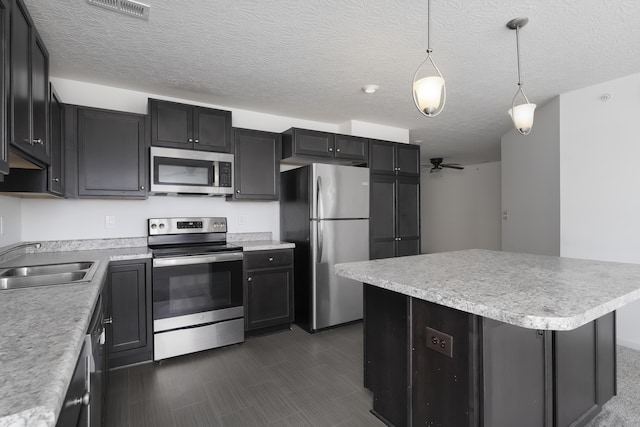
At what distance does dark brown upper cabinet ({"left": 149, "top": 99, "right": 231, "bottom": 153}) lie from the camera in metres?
2.90

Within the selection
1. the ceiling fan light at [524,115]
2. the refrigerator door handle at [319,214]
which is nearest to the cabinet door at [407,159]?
the refrigerator door handle at [319,214]

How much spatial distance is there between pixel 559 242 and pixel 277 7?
139 inches

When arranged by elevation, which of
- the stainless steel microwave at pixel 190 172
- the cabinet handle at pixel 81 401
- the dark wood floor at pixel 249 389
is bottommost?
the dark wood floor at pixel 249 389

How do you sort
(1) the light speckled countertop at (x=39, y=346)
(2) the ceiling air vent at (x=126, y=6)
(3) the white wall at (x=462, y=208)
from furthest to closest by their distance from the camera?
(3) the white wall at (x=462, y=208) < (2) the ceiling air vent at (x=126, y=6) < (1) the light speckled countertop at (x=39, y=346)

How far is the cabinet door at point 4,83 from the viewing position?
121 centimetres

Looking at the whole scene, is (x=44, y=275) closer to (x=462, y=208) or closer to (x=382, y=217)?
(x=382, y=217)

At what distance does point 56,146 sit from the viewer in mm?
2400

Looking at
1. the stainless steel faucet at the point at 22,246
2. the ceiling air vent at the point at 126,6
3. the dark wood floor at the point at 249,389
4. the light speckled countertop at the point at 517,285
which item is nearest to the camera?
the light speckled countertop at the point at 517,285

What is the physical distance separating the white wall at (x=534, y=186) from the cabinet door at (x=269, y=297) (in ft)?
9.71

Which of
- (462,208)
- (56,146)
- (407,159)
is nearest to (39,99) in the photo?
(56,146)

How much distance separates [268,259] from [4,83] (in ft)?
7.60

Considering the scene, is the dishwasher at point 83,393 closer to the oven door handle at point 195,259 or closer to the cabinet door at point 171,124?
the oven door handle at point 195,259

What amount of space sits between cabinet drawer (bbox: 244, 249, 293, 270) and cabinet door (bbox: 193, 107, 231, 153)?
3.44 ft

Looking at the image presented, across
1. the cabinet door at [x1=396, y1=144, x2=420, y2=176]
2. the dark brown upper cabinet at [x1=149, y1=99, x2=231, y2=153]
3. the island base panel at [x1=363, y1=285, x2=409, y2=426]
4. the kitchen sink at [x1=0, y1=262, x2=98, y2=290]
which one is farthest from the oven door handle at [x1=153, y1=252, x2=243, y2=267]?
the cabinet door at [x1=396, y1=144, x2=420, y2=176]
